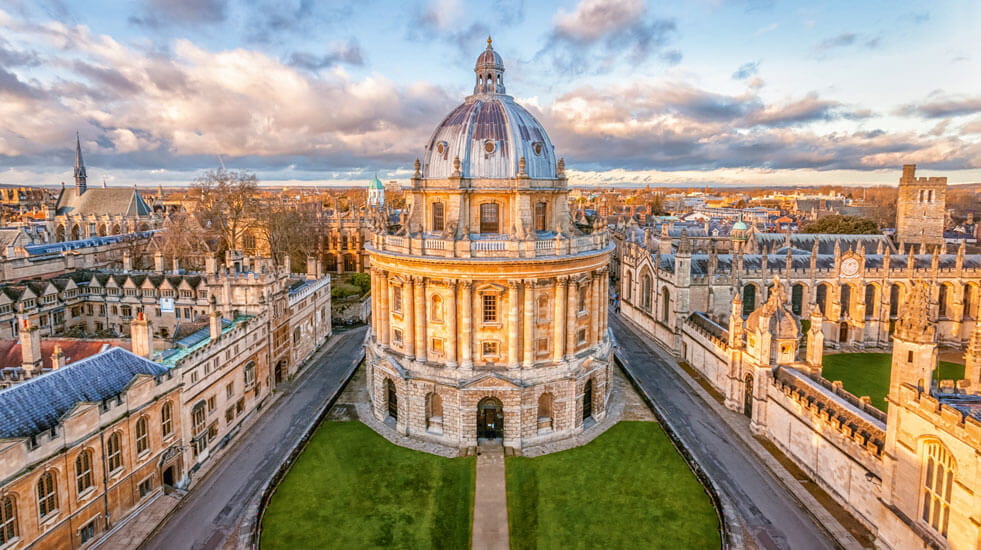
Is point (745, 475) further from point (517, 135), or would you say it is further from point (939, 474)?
point (517, 135)

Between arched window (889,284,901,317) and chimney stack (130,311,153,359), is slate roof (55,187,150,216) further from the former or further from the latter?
arched window (889,284,901,317)

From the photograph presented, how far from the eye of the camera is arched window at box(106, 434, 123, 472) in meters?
24.3

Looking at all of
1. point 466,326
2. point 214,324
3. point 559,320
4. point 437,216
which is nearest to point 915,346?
point 559,320

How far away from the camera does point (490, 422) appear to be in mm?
33750

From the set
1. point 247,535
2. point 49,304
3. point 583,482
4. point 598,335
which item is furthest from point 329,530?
point 49,304

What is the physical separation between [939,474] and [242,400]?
3609 centimetres

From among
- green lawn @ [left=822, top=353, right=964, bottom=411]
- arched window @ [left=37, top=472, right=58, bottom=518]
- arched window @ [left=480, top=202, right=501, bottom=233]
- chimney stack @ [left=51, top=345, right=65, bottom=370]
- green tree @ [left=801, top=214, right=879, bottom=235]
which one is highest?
arched window @ [left=480, top=202, right=501, bottom=233]

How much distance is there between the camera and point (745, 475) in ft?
97.9

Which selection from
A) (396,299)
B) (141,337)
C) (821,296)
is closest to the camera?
(141,337)

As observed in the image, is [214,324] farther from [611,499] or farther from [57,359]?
[611,499]

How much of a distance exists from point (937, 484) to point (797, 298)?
1468 inches

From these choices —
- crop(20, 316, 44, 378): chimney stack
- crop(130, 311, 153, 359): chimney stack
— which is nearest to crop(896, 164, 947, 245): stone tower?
crop(130, 311, 153, 359): chimney stack

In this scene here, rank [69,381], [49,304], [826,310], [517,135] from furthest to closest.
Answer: [826,310], [49,304], [517,135], [69,381]

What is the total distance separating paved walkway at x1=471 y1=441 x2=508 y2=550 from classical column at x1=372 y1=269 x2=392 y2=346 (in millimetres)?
9175
